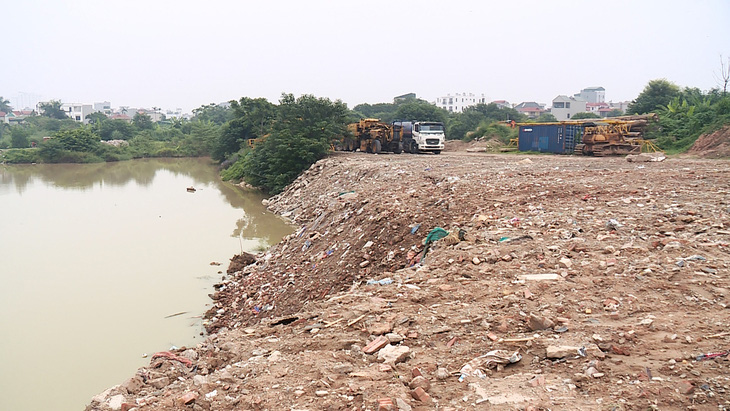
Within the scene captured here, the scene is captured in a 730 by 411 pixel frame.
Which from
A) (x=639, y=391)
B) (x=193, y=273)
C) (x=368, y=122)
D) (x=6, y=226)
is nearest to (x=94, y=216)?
(x=6, y=226)

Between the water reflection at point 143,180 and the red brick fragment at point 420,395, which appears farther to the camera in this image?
the water reflection at point 143,180

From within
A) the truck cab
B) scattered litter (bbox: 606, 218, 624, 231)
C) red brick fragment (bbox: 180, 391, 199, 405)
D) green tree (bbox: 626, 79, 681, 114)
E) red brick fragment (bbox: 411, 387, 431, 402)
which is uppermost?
green tree (bbox: 626, 79, 681, 114)

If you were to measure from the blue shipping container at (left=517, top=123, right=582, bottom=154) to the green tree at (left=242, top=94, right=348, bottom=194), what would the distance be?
8450 mm

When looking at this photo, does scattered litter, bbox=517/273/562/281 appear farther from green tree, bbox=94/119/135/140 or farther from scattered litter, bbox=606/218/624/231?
green tree, bbox=94/119/135/140

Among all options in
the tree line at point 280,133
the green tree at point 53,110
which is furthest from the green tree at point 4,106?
the tree line at point 280,133

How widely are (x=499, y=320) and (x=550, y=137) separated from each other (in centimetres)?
1847

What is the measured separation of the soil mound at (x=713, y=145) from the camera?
48.5ft

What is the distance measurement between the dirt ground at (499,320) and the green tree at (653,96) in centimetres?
2411

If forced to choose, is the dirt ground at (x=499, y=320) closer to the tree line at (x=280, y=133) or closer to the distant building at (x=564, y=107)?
the tree line at (x=280, y=133)

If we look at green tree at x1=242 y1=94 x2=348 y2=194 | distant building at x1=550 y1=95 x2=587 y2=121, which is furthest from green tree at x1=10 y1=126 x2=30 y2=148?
distant building at x1=550 y1=95 x2=587 y2=121

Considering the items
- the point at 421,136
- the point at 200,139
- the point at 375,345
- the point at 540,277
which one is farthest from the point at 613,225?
the point at 200,139

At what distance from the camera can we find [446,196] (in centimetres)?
860

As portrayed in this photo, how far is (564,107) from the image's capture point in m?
68.2

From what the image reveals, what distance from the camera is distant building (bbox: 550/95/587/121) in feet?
220
